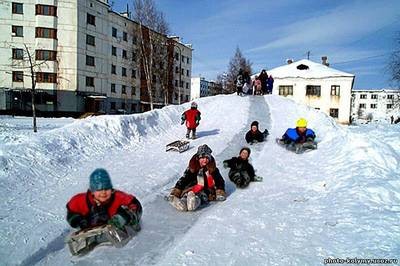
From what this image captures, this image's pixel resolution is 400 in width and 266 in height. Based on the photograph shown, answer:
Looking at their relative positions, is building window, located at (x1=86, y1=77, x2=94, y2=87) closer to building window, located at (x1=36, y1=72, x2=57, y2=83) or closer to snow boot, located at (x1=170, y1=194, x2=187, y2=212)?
building window, located at (x1=36, y1=72, x2=57, y2=83)

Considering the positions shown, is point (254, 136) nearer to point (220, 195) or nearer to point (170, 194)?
point (220, 195)

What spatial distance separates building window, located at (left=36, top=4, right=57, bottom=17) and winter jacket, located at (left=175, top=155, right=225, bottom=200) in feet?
112

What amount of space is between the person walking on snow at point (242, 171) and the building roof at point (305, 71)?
34.6 metres

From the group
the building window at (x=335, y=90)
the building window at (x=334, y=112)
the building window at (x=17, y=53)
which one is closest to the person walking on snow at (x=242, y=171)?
the building window at (x=17, y=53)

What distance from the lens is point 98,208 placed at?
12.9ft

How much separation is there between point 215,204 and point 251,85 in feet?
65.3

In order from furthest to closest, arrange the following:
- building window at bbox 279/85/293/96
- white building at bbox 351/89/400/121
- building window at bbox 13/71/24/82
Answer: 1. white building at bbox 351/89/400/121
2. building window at bbox 279/85/293/96
3. building window at bbox 13/71/24/82

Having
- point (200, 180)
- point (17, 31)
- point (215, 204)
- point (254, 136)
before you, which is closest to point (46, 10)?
point (17, 31)

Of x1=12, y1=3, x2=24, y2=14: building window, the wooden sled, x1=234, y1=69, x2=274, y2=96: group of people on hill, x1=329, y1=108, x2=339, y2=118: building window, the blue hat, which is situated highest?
x1=12, y1=3, x2=24, y2=14: building window

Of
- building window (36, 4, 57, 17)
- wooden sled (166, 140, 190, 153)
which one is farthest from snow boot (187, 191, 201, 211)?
building window (36, 4, 57, 17)

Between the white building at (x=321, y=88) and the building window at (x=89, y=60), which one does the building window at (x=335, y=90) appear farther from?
the building window at (x=89, y=60)

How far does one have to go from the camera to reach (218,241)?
4121mm

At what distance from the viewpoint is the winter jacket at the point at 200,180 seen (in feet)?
18.7

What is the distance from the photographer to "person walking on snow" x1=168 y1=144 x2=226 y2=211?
5539mm
